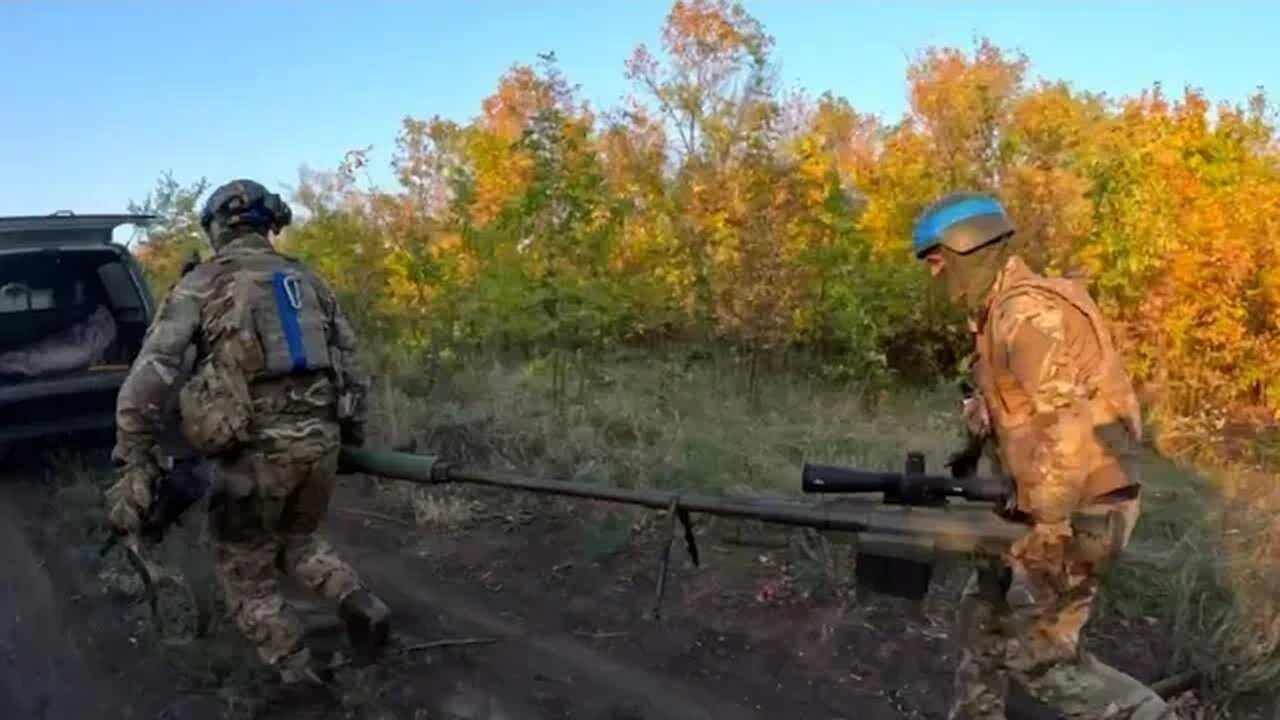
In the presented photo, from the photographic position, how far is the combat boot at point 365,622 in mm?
4355

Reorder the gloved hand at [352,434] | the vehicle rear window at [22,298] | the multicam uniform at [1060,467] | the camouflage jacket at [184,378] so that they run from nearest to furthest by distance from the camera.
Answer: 1. the multicam uniform at [1060,467]
2. the camouflage jacket at [184,378]
3. the gloved hand at [352,434]
4. the vehicle rear window at [22,298]

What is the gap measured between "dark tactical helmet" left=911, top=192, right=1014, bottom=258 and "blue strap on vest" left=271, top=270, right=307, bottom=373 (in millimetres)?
2285

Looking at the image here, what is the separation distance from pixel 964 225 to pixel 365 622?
2694mm

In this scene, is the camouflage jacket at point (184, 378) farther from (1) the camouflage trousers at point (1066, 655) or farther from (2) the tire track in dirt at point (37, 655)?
(1) the camouflage trousers at point (1066, 655)

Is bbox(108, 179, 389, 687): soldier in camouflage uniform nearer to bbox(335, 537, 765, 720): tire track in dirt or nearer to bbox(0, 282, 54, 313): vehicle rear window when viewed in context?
bbox(335, 537, 765, 720): tire track in dirt

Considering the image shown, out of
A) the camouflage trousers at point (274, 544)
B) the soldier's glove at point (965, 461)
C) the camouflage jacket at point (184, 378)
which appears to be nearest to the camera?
the soldier's glove at point (965, 461)

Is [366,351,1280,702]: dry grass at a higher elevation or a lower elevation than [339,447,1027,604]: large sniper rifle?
lower

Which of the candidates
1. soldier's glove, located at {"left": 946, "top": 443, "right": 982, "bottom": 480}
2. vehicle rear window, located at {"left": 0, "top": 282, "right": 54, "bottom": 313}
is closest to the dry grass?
soldier's glove, located at {"left": 946, "top": 443, "right": 982, "bottom": 480}

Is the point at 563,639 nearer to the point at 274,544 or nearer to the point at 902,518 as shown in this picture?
the point at 274,544

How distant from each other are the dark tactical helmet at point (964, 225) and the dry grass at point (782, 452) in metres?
2.01

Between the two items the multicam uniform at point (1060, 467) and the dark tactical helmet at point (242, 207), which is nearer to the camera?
the multicam uniform at point (1060, 467)

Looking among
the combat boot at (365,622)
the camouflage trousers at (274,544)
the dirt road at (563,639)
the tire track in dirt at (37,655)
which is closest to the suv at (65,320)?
the dirt road at (563,639)

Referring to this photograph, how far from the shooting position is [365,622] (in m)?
4.36

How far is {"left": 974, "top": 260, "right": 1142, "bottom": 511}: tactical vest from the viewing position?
10.3ft
